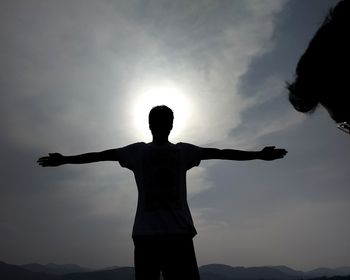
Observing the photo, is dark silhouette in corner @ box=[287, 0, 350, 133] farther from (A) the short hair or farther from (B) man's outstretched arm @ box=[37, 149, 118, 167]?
(B) man's outstretched arm @ box=[37, 149, 118, 167]

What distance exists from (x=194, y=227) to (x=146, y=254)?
86cm

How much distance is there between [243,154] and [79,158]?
278 cm

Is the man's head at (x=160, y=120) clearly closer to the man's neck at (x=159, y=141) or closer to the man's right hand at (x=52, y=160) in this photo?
the man's neck at (x=159, y=141)

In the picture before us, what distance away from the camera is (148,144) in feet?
19.6

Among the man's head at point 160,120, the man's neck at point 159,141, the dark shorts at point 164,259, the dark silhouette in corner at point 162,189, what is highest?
the man's head at point 160,120

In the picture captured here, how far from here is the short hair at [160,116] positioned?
5945mm

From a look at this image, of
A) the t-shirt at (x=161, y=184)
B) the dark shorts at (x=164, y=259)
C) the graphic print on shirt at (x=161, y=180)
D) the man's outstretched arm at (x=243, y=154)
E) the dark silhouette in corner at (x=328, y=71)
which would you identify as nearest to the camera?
the dark silhouette in corner at (x=328, y=71)

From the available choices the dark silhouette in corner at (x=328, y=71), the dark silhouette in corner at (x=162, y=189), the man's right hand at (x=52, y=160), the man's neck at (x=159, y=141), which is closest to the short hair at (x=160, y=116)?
the dark silhouette in corner at (x=162, y=189)

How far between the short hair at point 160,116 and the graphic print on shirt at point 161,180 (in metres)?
0.49

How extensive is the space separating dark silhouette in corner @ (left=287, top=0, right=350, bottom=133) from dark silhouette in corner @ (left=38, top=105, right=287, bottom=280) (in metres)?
1.91

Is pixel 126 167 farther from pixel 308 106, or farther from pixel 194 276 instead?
pixel 308 106

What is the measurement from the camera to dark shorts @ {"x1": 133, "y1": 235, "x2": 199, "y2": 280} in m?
5.21

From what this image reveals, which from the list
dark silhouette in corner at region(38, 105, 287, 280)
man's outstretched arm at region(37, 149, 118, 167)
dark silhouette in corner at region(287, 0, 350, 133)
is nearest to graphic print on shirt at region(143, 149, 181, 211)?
dark silhouette in corner at region(38, 105, 287, 280)

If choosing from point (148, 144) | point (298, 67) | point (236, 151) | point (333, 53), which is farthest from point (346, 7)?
point (148, 144)
